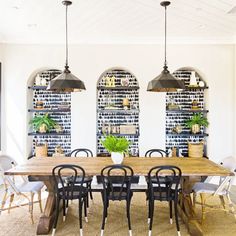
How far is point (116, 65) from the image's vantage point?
17.8 feet

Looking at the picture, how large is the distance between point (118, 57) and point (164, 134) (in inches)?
74.3

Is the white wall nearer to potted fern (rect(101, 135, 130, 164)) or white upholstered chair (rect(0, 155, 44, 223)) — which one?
white upholstered chair (rect(0, 155, 44, 223))

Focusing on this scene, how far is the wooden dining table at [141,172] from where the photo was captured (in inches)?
130

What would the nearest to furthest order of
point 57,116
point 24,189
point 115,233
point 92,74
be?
point 115,233, point 24,189, point 92,74, point 57,116

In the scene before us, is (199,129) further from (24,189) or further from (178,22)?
(24,189)

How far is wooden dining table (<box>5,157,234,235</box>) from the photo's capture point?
10.9 feet

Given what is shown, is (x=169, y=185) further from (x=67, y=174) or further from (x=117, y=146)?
(x=67, y=174)

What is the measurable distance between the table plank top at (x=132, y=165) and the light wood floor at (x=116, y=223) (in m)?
0.78

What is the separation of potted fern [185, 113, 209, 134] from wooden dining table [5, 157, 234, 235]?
5.00 ft

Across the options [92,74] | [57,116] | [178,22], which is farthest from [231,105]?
[57,116]

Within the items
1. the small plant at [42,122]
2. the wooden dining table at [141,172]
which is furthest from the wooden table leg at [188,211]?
the small plant at [42,122]

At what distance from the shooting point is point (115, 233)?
334 cm

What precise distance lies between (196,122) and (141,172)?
2.61m

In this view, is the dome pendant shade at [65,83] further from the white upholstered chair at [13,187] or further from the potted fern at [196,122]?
the potted fern at [196,122]
